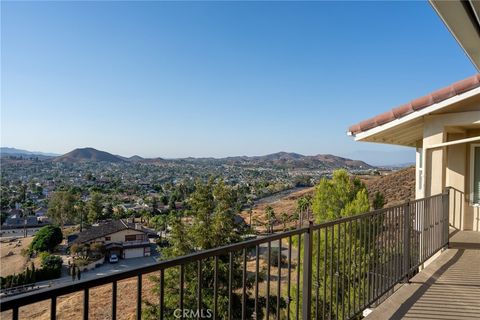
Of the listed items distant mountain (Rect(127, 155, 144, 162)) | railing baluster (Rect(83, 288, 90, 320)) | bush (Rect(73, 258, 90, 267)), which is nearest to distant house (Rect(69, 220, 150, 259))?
bush (Rect(73, 258, 90, 267))

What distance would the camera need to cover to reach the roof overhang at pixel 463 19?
6.10ft

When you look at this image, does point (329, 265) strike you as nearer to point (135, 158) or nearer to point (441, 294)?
point (441, 294)

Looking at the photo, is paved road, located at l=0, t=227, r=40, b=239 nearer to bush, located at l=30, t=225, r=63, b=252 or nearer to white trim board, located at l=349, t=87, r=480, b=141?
bush, located at l=30, t=225, r=63, b=252

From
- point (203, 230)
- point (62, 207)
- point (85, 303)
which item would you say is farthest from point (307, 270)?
point (62, 207)

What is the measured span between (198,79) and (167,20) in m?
10.8

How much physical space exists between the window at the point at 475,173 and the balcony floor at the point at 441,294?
2.15 metres

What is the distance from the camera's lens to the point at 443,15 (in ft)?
6.55

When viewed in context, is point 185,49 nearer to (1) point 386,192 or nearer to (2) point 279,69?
(2) point 279,69

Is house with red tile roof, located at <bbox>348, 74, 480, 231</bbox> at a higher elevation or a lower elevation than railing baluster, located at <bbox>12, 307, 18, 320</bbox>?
higher

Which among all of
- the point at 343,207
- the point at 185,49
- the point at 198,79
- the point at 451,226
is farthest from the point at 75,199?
the point at 451,226

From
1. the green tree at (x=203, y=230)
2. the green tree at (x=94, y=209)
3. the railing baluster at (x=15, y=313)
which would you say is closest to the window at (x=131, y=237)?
the green tree at (x=94, y=209)

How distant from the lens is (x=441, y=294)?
3.79 meters

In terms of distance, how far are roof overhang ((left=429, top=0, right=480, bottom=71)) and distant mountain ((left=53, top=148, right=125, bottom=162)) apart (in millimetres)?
138797

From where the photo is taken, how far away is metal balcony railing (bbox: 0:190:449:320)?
1.52 m
